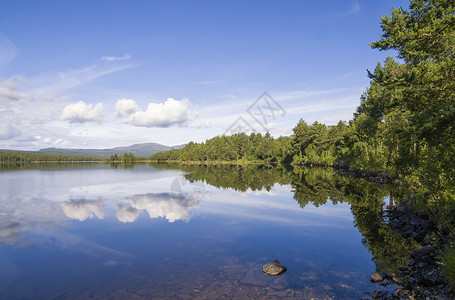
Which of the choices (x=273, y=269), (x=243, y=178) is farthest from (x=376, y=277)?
(x=243, y=178)

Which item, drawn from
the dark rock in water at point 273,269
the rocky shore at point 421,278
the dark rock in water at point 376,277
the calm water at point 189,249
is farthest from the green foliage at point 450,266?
the dark rock in water at point 273,269

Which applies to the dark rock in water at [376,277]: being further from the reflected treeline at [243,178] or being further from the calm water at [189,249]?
the reflected treeline at [243,178]

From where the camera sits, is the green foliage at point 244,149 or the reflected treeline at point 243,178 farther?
the green foliage at point 244,149

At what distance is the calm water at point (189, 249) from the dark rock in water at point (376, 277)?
17.1 inches

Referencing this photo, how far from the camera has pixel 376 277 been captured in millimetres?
12016

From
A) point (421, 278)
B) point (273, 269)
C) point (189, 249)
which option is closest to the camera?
point (421, 278)

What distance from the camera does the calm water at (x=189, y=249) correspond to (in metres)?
11.5

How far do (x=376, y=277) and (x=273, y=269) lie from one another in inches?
184

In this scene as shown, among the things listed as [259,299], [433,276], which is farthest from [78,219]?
[433,276]

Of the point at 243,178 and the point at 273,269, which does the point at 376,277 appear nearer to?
the point at 273,269

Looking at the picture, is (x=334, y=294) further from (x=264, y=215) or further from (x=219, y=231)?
(x=264, y=215)

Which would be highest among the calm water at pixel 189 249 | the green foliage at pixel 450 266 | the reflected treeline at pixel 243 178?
the green foliage at pixel 450 266

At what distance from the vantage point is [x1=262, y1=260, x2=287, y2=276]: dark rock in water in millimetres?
12766

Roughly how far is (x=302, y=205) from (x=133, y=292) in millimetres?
22672
